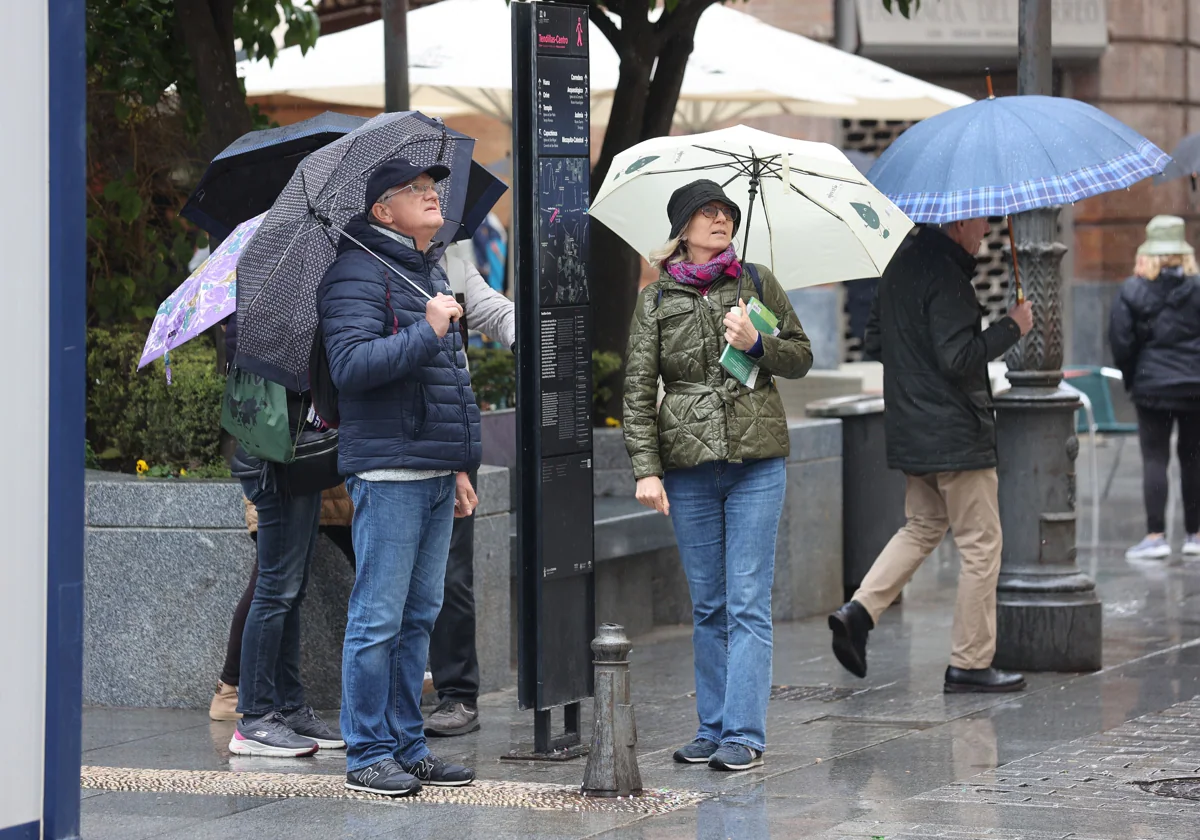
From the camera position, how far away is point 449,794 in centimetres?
579

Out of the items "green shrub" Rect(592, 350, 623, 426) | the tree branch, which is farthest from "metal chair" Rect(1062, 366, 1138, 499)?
the tree branch

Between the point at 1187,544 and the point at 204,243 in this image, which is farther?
the point at 1187,544

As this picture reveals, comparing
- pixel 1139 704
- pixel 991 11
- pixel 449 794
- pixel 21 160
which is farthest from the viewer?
pixel 991 11

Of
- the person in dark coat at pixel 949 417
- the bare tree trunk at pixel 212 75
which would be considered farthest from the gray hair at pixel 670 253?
the bare tree trunk at pixel 212 75

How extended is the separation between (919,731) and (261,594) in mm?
2367

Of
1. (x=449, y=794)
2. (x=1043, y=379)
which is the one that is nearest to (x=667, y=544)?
(x=1043, y=379)

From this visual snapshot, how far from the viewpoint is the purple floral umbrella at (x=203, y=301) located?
245 inches

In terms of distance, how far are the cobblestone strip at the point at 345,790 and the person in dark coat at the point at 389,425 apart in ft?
0.33

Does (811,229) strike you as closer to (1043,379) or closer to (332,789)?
(1043,379)

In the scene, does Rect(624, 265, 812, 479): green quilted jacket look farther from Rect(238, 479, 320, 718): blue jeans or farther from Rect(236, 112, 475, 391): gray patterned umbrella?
Rect(238, 479, 320, 718): blue jeans

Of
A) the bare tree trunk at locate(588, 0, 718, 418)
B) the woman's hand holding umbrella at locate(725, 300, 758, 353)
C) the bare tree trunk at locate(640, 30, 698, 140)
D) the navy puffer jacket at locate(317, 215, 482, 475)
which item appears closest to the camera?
the navy puffer jacket at locate(317, 215, 482, 475)

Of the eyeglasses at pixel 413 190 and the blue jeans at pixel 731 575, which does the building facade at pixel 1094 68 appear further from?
the eyeglasses at pixel 413 190

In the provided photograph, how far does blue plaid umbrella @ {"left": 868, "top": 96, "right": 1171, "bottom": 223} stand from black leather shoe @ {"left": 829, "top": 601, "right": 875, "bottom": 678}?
63.8 inches

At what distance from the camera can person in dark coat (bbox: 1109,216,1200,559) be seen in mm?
11578
